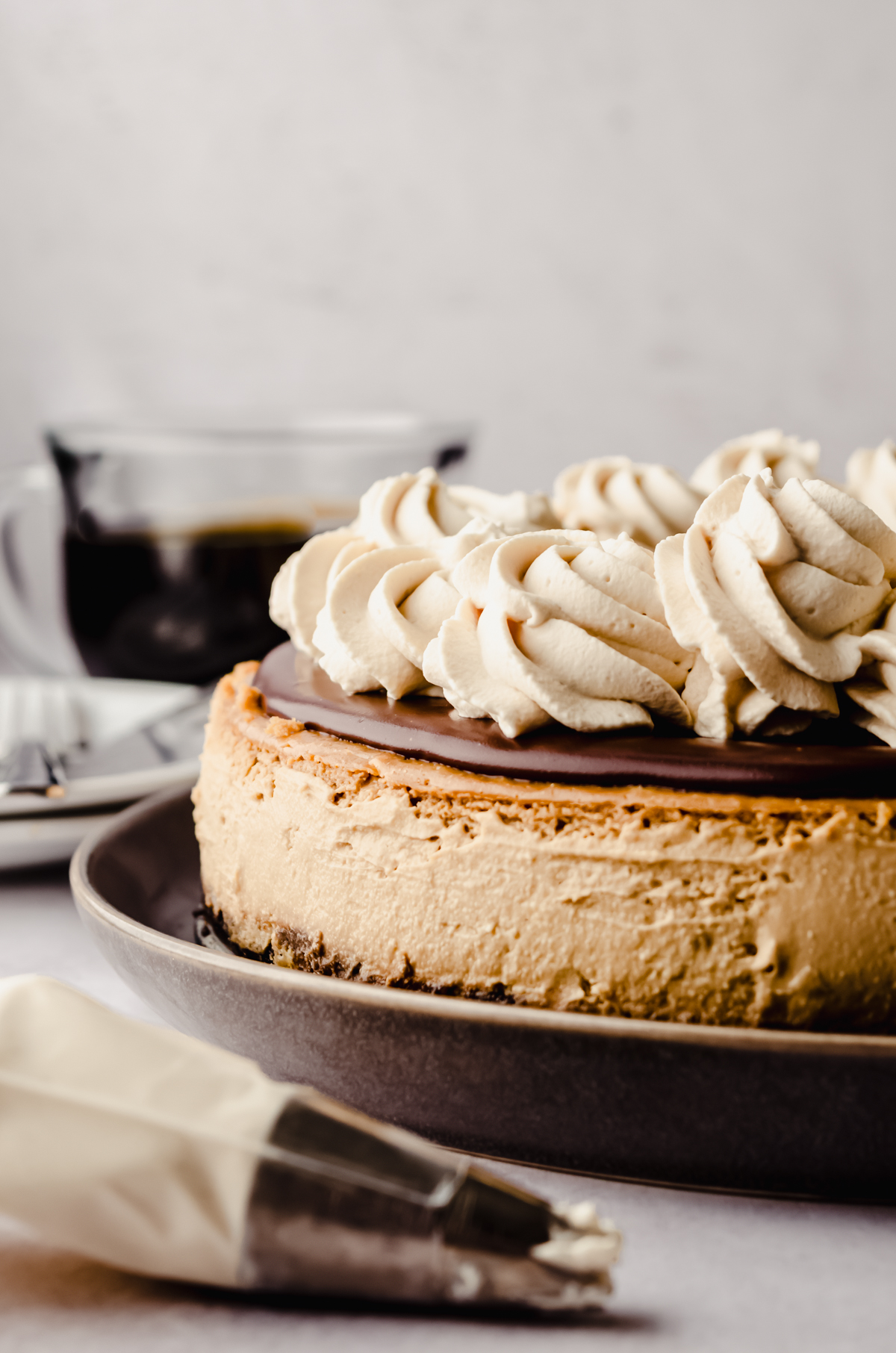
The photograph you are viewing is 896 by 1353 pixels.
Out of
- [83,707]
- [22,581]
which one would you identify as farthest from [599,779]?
[22,581]

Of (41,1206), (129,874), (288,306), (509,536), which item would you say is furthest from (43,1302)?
(288,306)

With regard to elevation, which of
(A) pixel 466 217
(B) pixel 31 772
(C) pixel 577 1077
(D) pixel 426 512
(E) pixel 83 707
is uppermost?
(A) pixel 466 217

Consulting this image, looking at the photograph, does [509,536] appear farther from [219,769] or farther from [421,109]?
[421,109]

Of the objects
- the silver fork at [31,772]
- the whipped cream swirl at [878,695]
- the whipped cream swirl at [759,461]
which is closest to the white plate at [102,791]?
the silver fork at [31,772]

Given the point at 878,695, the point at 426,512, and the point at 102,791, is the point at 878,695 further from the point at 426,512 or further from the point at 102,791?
the point at 102,791

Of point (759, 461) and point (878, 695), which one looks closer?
point (878, 695)

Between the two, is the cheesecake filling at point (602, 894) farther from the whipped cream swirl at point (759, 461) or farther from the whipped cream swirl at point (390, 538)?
the whipped cream swirl at point (759, 461)
